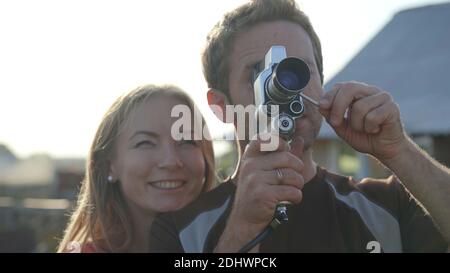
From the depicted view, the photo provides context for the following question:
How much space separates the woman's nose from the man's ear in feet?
1.17

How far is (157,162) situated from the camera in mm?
2646

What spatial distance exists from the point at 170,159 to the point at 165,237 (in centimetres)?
56

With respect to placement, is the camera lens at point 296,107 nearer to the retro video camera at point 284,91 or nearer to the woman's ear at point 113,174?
the retro video camera at point 284,91

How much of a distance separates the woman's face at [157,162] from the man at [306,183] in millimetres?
376

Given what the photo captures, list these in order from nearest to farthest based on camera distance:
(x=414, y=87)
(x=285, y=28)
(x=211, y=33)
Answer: (x=285, y=28)
(x=211, y=33)
(x=414, y=87)

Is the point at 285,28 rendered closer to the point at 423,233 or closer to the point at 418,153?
the point at 418,153

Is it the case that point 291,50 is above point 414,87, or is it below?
below

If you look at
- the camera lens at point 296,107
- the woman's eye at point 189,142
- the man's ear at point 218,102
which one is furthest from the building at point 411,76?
the camera lens at point 296,107

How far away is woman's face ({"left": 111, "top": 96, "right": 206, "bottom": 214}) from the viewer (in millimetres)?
2625

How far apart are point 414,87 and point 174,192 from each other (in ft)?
23.3

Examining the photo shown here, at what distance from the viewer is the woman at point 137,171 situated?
2.64m

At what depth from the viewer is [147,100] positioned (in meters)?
2.80

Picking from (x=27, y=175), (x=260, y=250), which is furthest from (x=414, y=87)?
(x=27, y=175)
